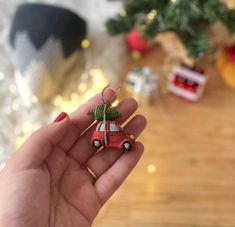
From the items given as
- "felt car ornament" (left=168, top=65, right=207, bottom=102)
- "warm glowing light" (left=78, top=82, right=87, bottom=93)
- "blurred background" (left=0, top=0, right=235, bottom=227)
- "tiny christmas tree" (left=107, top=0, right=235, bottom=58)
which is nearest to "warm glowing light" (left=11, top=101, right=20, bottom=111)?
"blurred background" (left=0, top=0, right=235, bottom=227)

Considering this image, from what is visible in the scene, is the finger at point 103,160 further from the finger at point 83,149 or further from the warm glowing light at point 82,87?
the warm glowing light at point 82,87

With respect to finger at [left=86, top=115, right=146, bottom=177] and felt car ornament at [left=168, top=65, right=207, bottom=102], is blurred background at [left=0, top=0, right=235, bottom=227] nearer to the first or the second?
felt car ornament at [left=168, top=65, right=207, bottom=102]

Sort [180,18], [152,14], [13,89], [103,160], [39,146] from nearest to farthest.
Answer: [39,146] → [103,160] → [180,18] → [152,14] → [13,89]

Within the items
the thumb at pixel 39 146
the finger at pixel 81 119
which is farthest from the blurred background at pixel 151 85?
the thumb at pixel 39 146

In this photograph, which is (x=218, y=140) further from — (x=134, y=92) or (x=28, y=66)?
(x=28, y=66)

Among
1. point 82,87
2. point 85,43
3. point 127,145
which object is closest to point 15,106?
point 82,87

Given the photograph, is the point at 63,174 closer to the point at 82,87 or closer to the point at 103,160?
the point at 103,160

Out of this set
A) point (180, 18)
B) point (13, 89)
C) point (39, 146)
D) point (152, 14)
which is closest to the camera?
point (39, 146)
